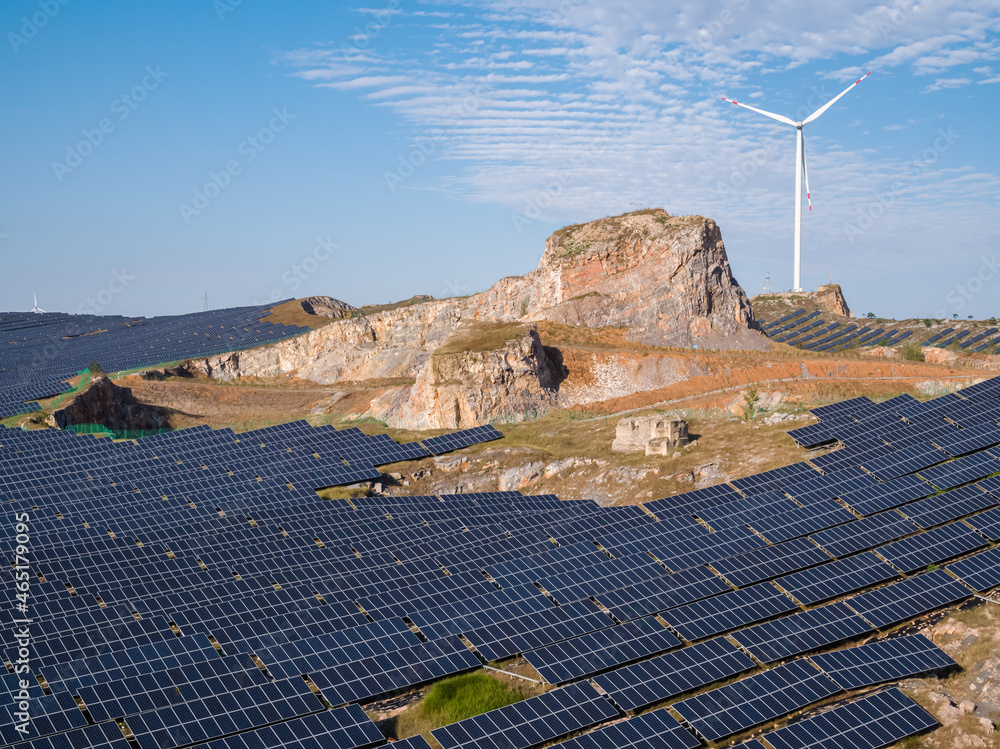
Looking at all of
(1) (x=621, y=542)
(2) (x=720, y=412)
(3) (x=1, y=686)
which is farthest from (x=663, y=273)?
(3) (x=1, y=686)

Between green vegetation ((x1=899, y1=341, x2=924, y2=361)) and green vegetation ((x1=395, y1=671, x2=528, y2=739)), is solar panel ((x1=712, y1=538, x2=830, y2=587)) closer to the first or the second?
green vegetation ((x1=395, y1=671, x2=528, y2=739))

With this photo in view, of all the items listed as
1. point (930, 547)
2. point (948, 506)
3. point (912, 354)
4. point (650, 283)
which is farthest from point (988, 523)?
point (912, 354)

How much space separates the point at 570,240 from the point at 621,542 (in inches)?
1905

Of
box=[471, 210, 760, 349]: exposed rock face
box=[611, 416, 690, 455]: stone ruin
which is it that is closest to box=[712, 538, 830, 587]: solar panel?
box=[611, 416, 690, 455]: stone ruin

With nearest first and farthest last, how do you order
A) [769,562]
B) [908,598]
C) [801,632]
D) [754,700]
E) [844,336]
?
[754,700]
[801,632]
[908,598]
[769,562]
[844,336]

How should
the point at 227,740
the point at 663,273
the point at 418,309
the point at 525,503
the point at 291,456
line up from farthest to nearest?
1. the point at 418,309
2. the point at 663,273
3. the point at 291,456
4. the point at 525,503
5. the point at 227,740

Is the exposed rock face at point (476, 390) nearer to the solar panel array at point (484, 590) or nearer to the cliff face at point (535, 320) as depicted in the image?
the cliff face at point (535, 320)

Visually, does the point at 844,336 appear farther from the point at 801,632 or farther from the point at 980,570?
the point at 801,632

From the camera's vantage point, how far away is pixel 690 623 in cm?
2647

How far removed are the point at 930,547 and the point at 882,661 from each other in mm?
7182

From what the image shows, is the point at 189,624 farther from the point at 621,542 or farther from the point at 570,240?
the point at 570,240

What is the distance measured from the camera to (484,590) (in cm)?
2883

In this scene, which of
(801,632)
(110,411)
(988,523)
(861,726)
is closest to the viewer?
(861,726)

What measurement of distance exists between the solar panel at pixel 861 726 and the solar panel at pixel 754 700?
27.0 inches
